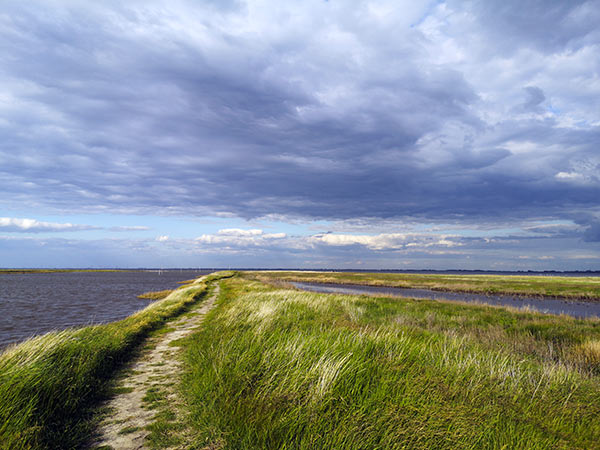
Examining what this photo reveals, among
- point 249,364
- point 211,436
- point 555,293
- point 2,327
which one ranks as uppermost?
point 249,364

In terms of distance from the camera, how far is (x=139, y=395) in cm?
752

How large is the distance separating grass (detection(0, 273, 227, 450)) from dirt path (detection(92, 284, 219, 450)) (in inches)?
15.8

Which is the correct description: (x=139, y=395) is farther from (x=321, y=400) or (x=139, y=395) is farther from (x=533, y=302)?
(x=533, y=302)

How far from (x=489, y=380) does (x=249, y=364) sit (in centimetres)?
526

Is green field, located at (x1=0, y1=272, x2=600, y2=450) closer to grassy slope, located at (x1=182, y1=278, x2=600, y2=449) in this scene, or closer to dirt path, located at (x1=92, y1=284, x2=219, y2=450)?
grassy slope, located at (x1=182, y1=278, x2=600, y2=449)

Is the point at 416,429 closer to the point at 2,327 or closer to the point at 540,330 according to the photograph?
the point at 540,330

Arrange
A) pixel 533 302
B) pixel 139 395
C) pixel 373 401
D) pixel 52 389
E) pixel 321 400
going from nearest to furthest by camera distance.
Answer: pixel 321 400 < pixel 373 401 < pixel 52 389 < pixel 139 395 < pixel 533 302

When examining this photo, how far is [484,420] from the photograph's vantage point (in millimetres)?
5098

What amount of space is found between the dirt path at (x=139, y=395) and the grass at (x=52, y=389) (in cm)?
40

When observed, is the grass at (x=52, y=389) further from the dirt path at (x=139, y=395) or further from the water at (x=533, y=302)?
the water at (x=533, y=302)

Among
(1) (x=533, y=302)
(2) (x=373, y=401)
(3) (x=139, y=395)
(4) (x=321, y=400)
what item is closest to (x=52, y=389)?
(3) (x=139, y=395)

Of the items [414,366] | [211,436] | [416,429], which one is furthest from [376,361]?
[211,436]

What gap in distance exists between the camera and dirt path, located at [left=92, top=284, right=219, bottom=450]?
554cm

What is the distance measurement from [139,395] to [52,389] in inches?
73.2
